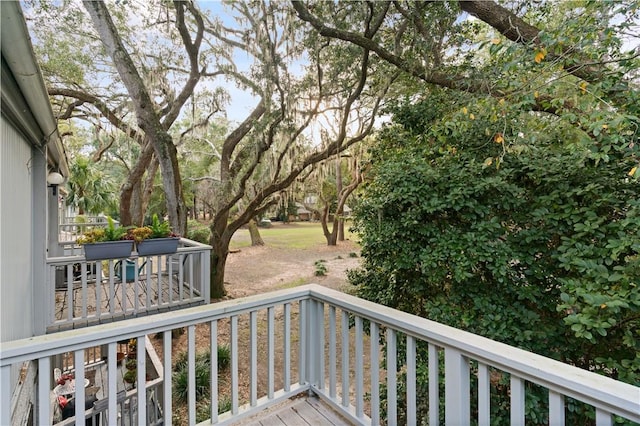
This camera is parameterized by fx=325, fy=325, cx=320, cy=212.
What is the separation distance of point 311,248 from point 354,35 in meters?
11.9

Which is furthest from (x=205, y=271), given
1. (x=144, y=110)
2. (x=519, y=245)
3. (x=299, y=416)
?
(x=519, y=245)

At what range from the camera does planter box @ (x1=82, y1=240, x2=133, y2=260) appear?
3.66 metres

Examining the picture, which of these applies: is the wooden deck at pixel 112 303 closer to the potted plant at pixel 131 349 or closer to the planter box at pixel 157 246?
the planter box at pixel 157 246

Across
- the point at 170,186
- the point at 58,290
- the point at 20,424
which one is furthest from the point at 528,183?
the point at 58,290

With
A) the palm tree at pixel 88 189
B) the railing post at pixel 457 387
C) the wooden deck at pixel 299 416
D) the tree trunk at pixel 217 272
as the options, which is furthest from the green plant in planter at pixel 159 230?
the palm tree at pixel 88 189

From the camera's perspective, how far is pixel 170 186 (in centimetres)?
572

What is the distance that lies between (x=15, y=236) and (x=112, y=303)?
5.56 ft

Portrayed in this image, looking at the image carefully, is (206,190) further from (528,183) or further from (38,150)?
(528,183)

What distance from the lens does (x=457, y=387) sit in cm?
146

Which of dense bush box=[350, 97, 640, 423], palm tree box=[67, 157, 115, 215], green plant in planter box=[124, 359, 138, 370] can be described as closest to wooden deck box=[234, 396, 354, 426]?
dense bush box=[350, 97, 640, 423]

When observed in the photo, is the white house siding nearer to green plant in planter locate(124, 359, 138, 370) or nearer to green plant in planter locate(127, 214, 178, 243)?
green plant in planter locate(127, 214, 178, 243)

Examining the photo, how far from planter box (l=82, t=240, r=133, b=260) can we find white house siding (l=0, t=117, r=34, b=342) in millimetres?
532

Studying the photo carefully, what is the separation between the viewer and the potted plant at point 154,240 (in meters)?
4.02

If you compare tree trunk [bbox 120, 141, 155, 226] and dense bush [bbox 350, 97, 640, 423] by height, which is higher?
tree trunk [bbox 120, 141, 155, 226]
